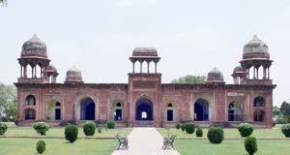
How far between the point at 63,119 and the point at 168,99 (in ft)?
27.6

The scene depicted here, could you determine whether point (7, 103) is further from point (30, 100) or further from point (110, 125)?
point (110, 125)

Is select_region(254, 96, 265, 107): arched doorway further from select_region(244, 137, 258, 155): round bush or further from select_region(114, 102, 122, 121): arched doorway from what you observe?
select_region(244, 137, 258, 155): round bush

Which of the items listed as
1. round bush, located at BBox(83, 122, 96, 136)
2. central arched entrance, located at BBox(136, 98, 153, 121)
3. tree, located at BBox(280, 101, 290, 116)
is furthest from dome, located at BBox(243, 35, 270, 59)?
tree, located at BBox(280, 101, 290, 116)

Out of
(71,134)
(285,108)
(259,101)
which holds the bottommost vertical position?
(71,134)

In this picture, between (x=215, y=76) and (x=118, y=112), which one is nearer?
(x=118, y=112)

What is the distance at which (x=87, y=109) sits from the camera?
4916 cm

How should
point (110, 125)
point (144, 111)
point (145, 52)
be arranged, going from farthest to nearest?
point (144, 111) → point (145, 52) → point (110, 125)

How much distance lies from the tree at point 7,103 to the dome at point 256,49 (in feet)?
94.1

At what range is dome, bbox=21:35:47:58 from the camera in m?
47.4

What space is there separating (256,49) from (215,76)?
19.5 ft

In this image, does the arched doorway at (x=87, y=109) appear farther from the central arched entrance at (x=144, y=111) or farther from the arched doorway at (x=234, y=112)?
the arched doorway at (x=234, y=112)

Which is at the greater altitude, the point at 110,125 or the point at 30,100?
the point at 30,100

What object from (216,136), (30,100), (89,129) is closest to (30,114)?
(30,100)

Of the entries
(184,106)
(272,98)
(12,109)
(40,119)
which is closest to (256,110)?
(272,98)
